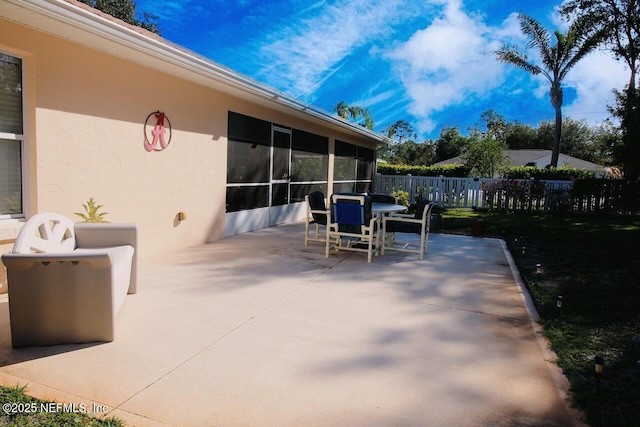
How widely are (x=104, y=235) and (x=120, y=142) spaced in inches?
75.0

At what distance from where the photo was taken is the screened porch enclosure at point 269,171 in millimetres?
7988

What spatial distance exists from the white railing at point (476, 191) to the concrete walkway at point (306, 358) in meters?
10.2

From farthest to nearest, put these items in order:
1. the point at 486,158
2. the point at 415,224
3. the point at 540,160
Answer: the point at 540,160 < the point at 486,158 < the point at 415,224

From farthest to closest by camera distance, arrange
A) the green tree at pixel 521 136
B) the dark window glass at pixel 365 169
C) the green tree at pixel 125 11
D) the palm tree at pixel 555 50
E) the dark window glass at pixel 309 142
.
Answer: the green tree at pixel 521 136, the palm tree at pixel 555 50, the green tree at pixel 125 11, the dark window glass at pixel 365 169, the dark window glass at pixel 309 142

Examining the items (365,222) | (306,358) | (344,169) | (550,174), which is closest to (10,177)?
(306,358)

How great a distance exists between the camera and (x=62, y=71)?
4.53 metres

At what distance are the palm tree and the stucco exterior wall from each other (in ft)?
62.8

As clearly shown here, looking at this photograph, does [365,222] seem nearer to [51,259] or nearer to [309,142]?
[51,259]

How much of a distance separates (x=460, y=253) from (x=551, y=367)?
4.17 meters

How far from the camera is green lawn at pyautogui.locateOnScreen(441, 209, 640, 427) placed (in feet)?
8.22

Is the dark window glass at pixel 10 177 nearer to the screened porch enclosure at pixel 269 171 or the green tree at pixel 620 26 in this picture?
the screened porch enclosure at pixel 269 171

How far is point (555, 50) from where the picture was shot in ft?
68.6

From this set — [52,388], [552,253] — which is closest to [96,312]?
[52,388]

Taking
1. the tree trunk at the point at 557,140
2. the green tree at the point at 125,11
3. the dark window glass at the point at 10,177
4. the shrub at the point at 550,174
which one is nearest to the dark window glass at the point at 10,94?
the dark window glass at the point at 10,177
